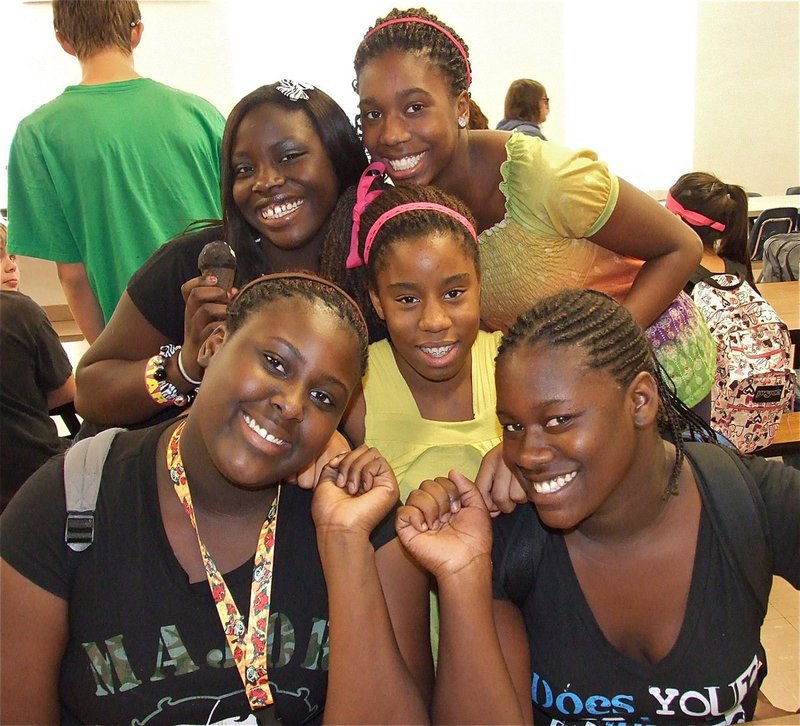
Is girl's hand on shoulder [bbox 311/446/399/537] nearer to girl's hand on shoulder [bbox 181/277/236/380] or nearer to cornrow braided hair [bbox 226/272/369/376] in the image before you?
cornrow braided hair [bbox 226/272/369/376]

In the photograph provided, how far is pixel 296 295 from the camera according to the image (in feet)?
4.90

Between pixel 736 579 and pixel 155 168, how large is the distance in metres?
2.23

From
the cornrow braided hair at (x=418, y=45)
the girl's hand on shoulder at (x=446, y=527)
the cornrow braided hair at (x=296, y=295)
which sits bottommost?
the girl's hand on shoulder at (x=446, y=527)

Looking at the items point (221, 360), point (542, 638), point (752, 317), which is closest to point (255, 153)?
point (221, 360)

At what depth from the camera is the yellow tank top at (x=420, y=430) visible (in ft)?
5.69

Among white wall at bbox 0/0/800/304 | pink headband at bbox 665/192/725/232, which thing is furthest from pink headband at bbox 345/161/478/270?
white wall at bbox 0/0/800/304

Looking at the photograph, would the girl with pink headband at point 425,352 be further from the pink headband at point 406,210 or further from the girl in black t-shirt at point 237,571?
the girl in black t-shirt at point 237,571

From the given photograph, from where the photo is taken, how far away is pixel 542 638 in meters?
1.48

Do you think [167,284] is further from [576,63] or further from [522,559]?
[576,63]

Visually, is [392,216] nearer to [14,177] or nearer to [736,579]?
[736,579]

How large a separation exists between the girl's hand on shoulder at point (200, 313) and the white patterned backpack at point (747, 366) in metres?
1.92

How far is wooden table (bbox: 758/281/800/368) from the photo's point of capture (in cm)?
346

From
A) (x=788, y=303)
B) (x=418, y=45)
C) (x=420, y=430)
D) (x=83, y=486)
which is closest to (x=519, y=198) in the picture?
(x=418, y=45)

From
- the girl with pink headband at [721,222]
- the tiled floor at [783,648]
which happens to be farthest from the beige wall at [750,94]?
the tiled floor at [783,648]
